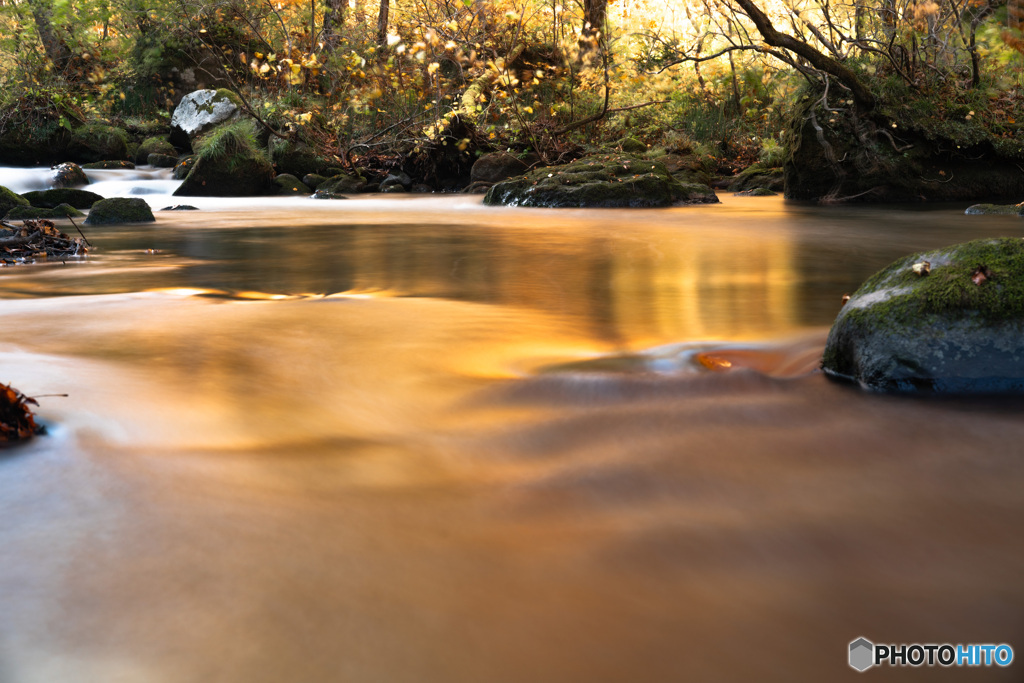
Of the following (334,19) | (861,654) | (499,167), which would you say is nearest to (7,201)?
(499,167)

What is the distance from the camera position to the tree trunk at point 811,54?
11.7 metres

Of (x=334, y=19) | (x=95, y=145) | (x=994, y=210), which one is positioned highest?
(x=334, y=19)

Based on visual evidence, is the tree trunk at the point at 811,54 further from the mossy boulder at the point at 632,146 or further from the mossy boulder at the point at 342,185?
the mossy boulder at the point at 342,185

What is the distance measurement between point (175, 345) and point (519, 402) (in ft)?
5.97

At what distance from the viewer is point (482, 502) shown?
6.95 feet

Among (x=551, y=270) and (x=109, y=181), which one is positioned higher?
(x=109, y=181)

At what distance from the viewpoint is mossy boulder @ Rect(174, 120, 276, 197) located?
624 inches

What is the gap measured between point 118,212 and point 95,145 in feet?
35.4

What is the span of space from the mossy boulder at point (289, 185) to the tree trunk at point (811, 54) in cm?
953

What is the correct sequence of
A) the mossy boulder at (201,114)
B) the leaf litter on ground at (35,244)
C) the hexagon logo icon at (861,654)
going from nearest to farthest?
the hexagon logo icon at (861,654)
the leaf litter on ground at (35,244)
the mossy boulder at (201,114)

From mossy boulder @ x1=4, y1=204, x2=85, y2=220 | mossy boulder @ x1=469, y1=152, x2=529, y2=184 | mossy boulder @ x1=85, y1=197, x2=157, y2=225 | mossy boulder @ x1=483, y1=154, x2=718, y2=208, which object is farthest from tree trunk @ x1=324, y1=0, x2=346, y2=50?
mossy boulder @ x1=85, y1=197, x2=157, y2=225

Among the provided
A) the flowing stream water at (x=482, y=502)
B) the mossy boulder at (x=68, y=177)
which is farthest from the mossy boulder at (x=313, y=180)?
the flowing stream water at (x=482, y=502)

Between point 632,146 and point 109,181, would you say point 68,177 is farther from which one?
point 632,146

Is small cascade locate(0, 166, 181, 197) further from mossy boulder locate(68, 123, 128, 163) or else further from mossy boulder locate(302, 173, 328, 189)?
mossy boulder locate(302, 173, 328, 189)
